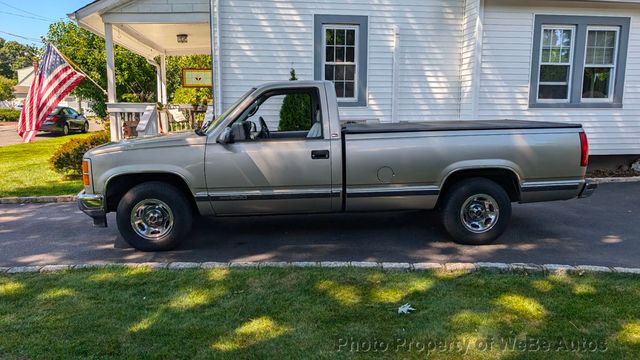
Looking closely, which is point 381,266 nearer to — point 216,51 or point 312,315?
point 312,315

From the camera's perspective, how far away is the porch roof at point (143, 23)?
10602mm

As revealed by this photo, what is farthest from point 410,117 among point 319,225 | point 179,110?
point 179,110

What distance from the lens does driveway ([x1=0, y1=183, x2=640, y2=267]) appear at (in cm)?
547

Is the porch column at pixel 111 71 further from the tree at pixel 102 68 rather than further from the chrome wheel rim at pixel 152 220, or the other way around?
the tree at pixel 102 68

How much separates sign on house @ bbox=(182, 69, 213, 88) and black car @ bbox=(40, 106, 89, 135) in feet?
47.1

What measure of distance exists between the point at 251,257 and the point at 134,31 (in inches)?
374

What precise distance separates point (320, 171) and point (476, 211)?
191 cm

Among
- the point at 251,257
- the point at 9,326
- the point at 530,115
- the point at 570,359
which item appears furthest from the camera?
the point at 530,115

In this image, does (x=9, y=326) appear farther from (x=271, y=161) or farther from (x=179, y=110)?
(x=179, y=110)

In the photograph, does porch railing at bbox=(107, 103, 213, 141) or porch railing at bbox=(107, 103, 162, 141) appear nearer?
porch railing at bbox=(107, 103, 213, 141)

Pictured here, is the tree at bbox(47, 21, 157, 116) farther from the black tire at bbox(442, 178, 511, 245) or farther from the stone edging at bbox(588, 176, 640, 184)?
the black tire at bbox(442, 178, 511, 245)

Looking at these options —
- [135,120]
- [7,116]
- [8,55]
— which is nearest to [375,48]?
[135,120]

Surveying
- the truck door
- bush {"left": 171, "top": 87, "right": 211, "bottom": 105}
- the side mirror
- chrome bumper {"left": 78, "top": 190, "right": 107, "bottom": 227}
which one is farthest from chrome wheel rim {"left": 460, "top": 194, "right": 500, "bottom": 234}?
bush {"left": 171, "top": 87, "right": 211, "bottom": 105}

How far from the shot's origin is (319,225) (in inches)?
267
